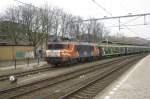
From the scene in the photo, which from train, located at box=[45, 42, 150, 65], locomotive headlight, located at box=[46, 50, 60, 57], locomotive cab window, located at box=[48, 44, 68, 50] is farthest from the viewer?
locomotive cab window, located at box=[48, 44, 68, 50]

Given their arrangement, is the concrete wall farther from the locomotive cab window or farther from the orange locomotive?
the locomotive cab window

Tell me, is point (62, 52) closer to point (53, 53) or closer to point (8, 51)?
point (53, 53)

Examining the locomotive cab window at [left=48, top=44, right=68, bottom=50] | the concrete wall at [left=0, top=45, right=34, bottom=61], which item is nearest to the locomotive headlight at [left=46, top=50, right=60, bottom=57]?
the locomotive cab window at [left=48, top=44, right=68, bottom=50]

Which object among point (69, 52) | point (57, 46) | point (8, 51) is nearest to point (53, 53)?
point (57, 46)

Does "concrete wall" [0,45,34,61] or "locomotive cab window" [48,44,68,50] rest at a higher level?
"locomotive cab window" [48,44,68,50]

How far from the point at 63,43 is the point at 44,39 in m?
24.9

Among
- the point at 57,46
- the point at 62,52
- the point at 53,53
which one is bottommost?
the point at 53,53

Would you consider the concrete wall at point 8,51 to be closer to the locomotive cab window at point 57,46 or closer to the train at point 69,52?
the train at point 69,52

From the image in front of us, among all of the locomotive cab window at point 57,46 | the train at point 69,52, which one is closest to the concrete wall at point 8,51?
the train at point 69,52

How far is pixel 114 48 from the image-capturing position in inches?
2459

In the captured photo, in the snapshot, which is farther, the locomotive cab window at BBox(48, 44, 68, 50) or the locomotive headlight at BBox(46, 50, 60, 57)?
the locomotive cab window at BBox(48, 44, 68, 50)

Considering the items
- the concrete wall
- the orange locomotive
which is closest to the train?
the orange locomotive

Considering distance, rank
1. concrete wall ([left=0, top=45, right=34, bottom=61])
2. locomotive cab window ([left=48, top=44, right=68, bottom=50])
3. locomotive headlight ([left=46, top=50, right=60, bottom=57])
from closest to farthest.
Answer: locomotive headlight ([left=46, top=50, right=60, bottom=57]) → locomotive cab window ([left=48, top=44, right=68, bottom=50]) → concrete wall ([left=0, top=45, right=34, bottom=61])

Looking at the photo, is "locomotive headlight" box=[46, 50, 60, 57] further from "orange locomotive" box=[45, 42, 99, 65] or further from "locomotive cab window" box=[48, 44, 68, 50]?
"locomotive cab window" box=[48, 44, 68, 50]
